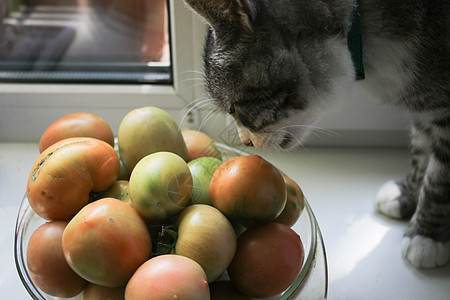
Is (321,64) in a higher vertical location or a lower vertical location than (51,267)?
higher

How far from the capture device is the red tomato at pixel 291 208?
640 millimetres

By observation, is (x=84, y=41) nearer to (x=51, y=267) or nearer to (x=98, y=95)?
(x=98, y=95)

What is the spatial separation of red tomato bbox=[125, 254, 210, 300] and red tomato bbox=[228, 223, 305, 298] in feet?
0.24

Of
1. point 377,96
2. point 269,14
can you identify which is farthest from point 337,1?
point 377,96

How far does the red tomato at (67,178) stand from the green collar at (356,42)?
0.39m

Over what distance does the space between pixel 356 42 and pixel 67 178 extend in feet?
1.48

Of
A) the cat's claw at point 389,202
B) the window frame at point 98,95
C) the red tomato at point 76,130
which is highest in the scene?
the red tomato at point 76,130

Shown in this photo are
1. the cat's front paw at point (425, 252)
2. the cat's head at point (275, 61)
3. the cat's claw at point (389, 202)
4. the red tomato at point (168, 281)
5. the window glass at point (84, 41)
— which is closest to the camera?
the red tomato at point (168, 281)

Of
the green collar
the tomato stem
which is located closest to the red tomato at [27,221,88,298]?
the tomato stem

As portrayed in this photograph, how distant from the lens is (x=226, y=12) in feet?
1.86

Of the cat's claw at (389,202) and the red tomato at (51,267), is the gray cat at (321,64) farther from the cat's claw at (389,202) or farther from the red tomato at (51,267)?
the red tomato at (51,267)

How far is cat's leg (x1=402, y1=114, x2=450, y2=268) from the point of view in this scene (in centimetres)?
79

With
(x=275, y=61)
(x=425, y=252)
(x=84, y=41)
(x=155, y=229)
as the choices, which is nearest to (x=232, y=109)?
(x=275, y=61)

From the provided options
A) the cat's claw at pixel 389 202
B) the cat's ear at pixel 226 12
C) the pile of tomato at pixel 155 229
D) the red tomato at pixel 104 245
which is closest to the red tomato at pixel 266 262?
the pile of tomato at pixel 155 229
